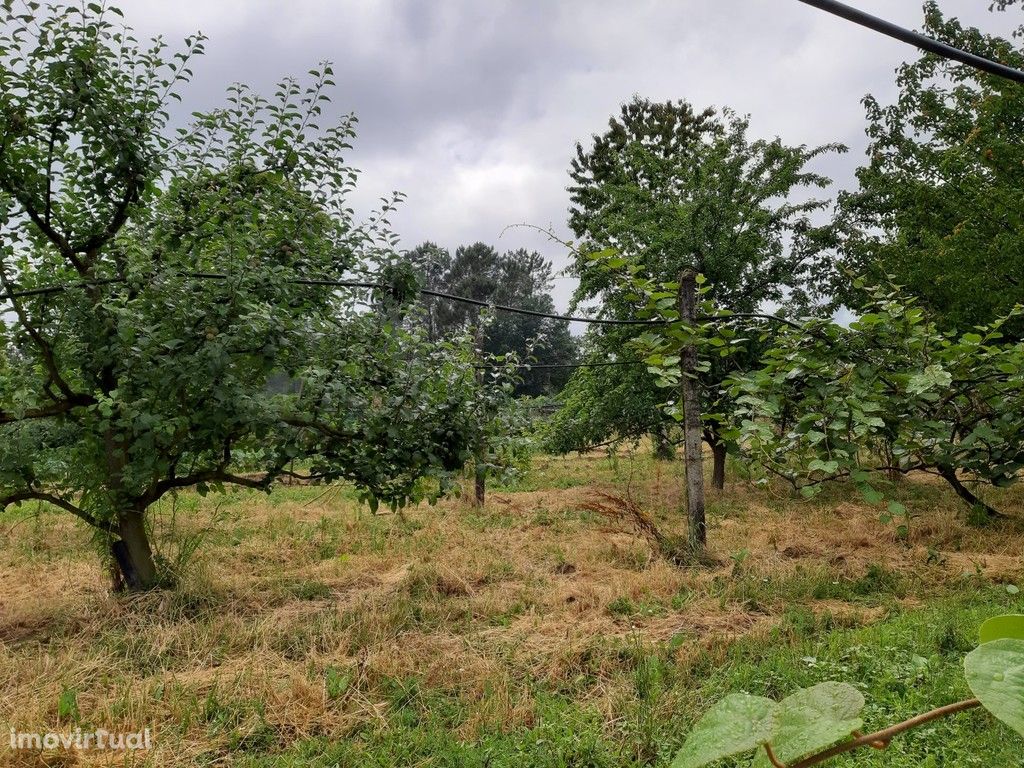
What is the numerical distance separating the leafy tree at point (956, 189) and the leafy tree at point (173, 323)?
16.3 feet

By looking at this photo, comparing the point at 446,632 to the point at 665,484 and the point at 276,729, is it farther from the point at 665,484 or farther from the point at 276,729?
the point at 665,484

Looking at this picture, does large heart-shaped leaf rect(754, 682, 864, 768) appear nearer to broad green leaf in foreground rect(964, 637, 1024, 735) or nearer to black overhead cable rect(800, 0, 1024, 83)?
broad green leaf in foreground rect(964, 637, 1024, 735)

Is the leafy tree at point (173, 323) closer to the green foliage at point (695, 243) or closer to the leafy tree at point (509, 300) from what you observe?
the green foliage at point (695, 243)

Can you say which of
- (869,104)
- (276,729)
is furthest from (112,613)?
(869,104)

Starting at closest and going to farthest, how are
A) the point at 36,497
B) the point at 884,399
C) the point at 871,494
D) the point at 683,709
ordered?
the point at 871,494
the point at 884,399
the point at 683,709
the point at 36,497

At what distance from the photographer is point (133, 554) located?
5.29 metres

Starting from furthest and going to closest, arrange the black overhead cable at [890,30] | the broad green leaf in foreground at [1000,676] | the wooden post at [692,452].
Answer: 1. the wooden post at [692,452]
2. the black overhead cable at [890,30]
3. the broad green leaf in foreground at [1000,676]

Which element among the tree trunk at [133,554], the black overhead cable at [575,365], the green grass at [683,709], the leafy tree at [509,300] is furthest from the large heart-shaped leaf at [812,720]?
the leafy tree at [509,300]

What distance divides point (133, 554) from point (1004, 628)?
607 centimetres

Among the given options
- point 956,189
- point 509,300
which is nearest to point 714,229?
point 956,189

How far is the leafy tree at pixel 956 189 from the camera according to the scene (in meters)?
7.22

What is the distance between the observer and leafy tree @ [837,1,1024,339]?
23.7 feet

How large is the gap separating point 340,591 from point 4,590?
3129 mm

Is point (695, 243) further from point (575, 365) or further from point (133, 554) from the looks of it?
point (133, 554)
